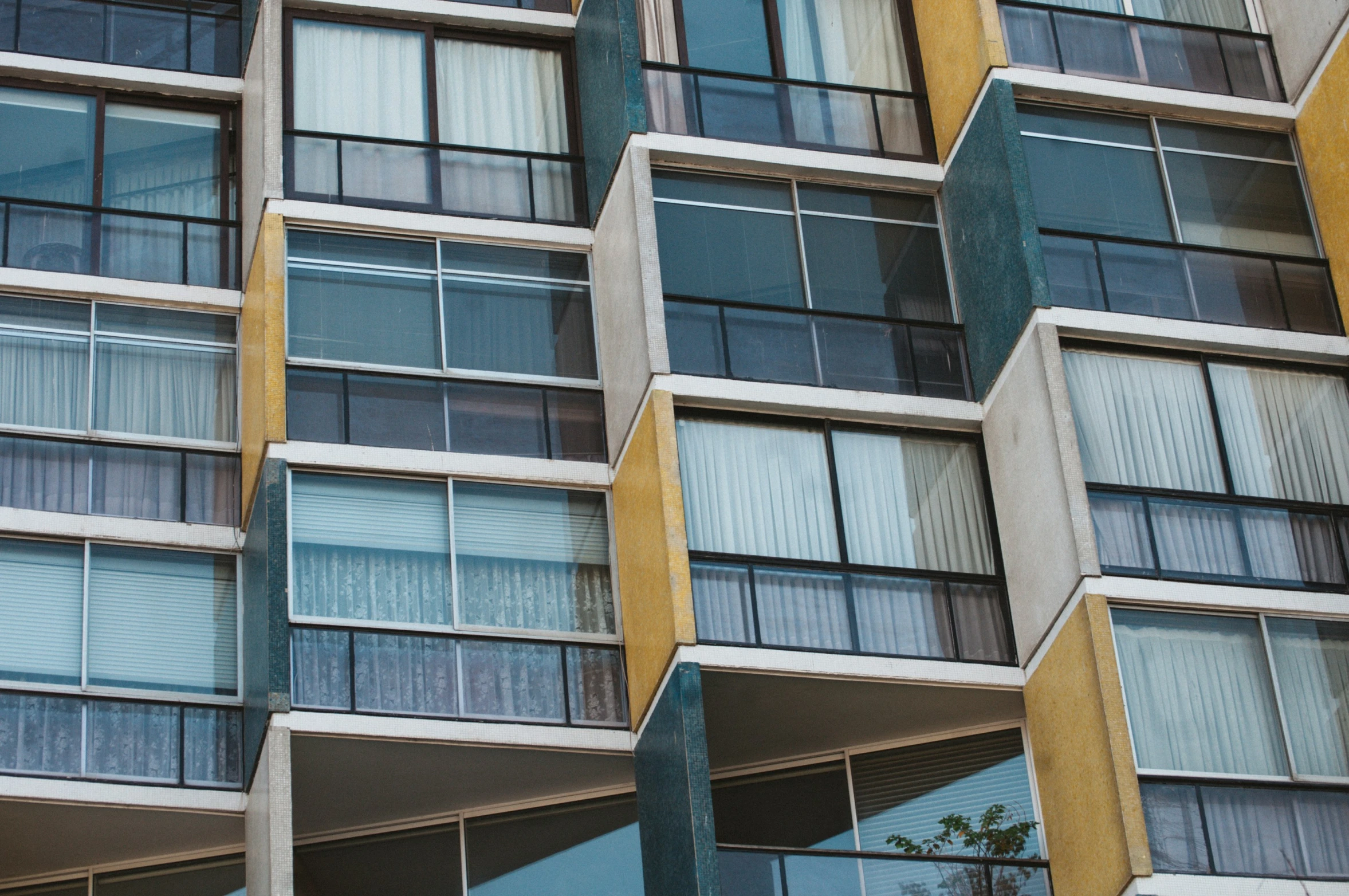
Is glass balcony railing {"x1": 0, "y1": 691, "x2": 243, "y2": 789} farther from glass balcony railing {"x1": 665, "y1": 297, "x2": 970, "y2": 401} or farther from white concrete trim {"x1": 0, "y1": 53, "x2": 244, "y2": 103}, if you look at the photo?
white concrete trim {"x1": 0, "y1": 53, "x2": 244, "y2": 103}

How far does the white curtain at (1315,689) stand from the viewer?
643 inches

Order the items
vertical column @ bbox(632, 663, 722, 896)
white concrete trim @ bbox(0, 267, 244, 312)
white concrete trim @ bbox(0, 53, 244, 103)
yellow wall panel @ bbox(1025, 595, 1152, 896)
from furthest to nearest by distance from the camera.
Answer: white concrete trim @ bbox(0, 53, 244, 103) → white concrete trim @ bbox(0, 267, 244, 312) → vertical column @ bbox(632, 663, 722, 896) → yellow wall panel @ bbox(1025, 595, 1152, 896)

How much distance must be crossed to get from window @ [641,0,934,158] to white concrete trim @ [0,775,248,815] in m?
7.71

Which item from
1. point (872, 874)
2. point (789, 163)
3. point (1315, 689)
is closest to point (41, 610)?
point (872, 874)

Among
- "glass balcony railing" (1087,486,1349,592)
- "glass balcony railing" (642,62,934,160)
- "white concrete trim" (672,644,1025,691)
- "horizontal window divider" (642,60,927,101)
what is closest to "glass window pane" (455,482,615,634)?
"white concrete trim" (672,644,1025,691)

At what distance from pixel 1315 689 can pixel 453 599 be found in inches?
296

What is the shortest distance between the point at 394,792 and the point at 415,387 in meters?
3.83

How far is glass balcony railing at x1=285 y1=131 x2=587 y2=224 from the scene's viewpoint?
1961 cm

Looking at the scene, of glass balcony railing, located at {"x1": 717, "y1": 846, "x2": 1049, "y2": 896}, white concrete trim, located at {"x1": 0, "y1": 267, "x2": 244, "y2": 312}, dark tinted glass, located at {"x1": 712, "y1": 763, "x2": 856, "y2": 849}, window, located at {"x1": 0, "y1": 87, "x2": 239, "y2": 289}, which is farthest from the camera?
window, located at {"x1": 0, "y1": 87, "x2": 239, "y2": 289}

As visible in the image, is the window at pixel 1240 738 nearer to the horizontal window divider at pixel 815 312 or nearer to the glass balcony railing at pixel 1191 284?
the glass balcony railing at pixel 1191 284

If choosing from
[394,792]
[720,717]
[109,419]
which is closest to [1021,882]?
[720,717]

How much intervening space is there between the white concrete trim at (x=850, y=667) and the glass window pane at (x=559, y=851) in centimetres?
205

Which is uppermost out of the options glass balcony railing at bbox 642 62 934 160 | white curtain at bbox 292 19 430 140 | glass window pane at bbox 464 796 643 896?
white curtain at bbox 292 19 430 140

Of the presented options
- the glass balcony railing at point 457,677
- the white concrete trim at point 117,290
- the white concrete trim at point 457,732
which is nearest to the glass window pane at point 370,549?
the glass balcony railing at point 457,677
